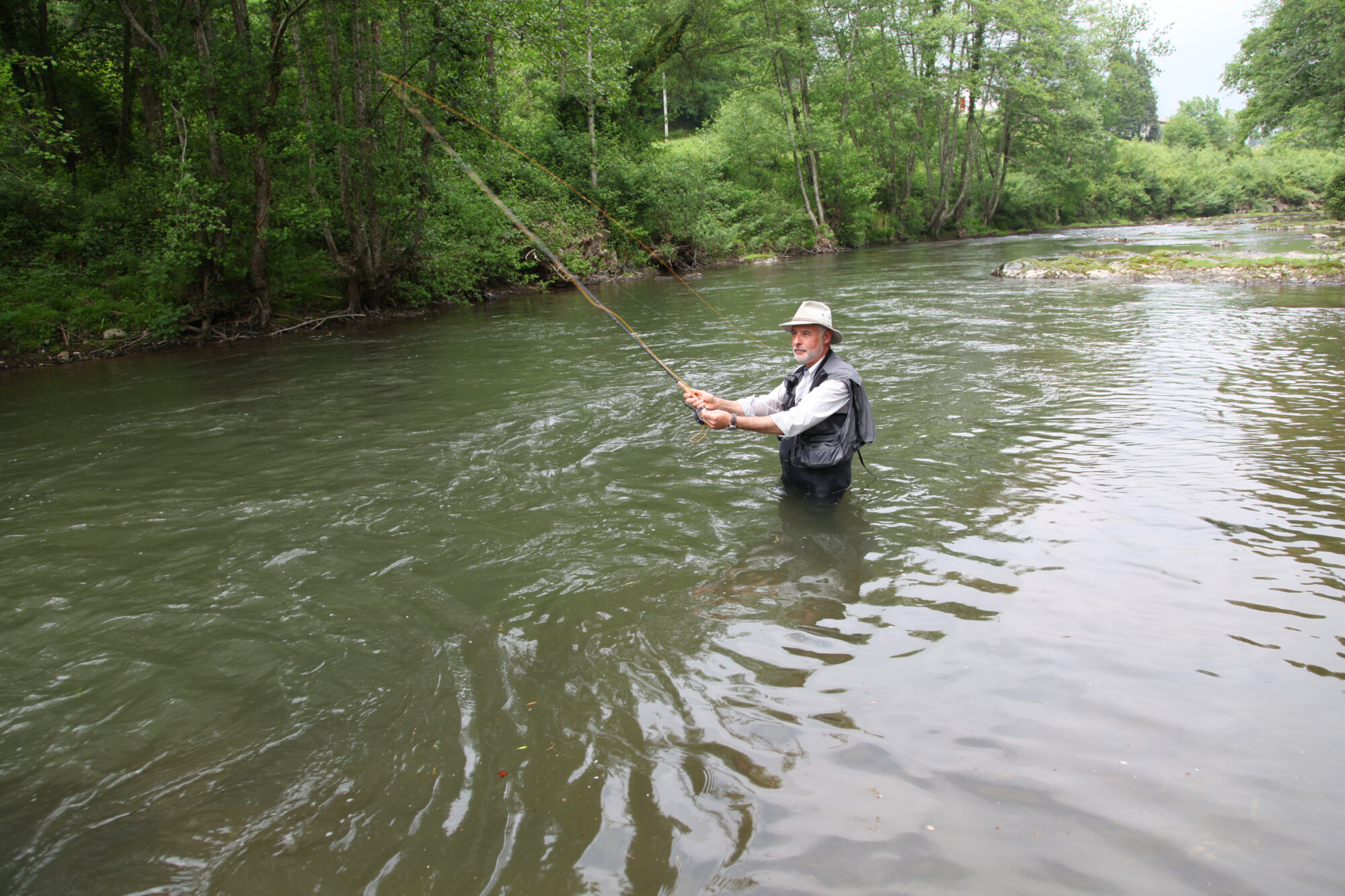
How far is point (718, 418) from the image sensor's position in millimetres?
4871

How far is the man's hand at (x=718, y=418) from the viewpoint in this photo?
487 centimetres

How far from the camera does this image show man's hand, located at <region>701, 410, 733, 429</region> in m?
4.87

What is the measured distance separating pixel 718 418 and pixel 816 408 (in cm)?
63

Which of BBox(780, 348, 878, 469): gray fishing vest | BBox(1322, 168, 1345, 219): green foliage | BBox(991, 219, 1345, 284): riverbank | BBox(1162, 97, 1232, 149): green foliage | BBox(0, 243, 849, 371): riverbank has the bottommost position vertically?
BBox(780, 348, 878, 469): gray fishing vest

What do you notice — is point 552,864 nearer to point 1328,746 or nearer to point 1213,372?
point 1328,746

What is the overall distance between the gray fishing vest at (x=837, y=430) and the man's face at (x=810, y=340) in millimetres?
91

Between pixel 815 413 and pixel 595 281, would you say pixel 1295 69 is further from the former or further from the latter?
pixel 815 413

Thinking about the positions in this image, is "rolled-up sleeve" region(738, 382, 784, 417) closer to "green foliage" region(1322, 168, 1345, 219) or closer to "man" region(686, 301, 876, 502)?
"man" region(686, 301, 876, 502)

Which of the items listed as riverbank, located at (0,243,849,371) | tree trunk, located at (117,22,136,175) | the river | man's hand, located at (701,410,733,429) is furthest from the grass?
tree trunk, located at (117,22,136,175)

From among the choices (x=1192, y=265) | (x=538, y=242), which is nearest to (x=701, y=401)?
(x=538, y=242)

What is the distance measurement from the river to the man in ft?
1.09

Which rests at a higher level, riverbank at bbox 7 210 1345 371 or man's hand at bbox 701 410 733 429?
riverbank at bbox 7 210 1345 371

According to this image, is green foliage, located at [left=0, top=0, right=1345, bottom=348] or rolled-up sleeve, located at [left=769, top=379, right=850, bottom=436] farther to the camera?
green foliage, located at [left=0, top=0, right=1345, bottom=348]

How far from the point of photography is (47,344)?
41.5ft
